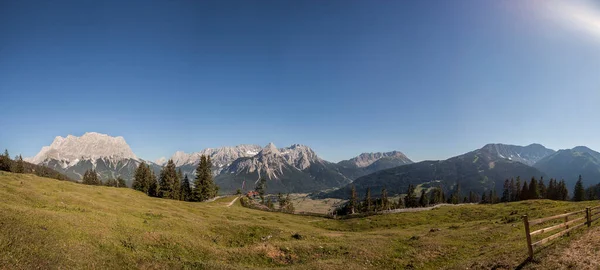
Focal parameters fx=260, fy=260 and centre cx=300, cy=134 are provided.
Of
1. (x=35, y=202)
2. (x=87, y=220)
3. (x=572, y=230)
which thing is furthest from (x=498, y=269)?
(x=35, y=202)

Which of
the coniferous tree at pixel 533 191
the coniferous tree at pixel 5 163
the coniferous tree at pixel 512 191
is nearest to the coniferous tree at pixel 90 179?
the coniferous tree at pixel 5 163

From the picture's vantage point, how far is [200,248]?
23516mm

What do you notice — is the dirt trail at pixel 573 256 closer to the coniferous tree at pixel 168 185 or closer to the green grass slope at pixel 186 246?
the green grass slope at pixel 186 246

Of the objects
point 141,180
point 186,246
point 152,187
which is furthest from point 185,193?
point 186,246

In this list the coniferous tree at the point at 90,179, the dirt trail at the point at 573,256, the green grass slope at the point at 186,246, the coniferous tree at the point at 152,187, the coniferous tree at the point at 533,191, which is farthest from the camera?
the coniferous tree at the point at 90,179

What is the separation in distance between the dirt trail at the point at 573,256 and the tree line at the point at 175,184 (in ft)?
336

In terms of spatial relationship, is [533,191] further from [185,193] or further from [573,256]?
[185,193]

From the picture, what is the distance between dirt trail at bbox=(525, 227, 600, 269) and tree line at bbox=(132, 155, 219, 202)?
10254cm

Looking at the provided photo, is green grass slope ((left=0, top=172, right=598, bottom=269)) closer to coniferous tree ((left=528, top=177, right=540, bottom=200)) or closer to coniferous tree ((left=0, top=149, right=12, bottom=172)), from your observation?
coniferous tree ((left=528, top=177, right=540, bottom=200))

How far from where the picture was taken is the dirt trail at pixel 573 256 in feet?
48.7

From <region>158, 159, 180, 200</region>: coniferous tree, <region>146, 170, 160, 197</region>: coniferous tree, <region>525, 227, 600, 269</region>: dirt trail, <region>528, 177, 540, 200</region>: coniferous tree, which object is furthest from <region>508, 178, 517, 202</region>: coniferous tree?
<region>146, 170, 160, 197</region>: coniferous tree

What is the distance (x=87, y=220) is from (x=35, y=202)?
41.6 ft

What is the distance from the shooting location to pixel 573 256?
1595 cm

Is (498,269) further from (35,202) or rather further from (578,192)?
(578,192)
